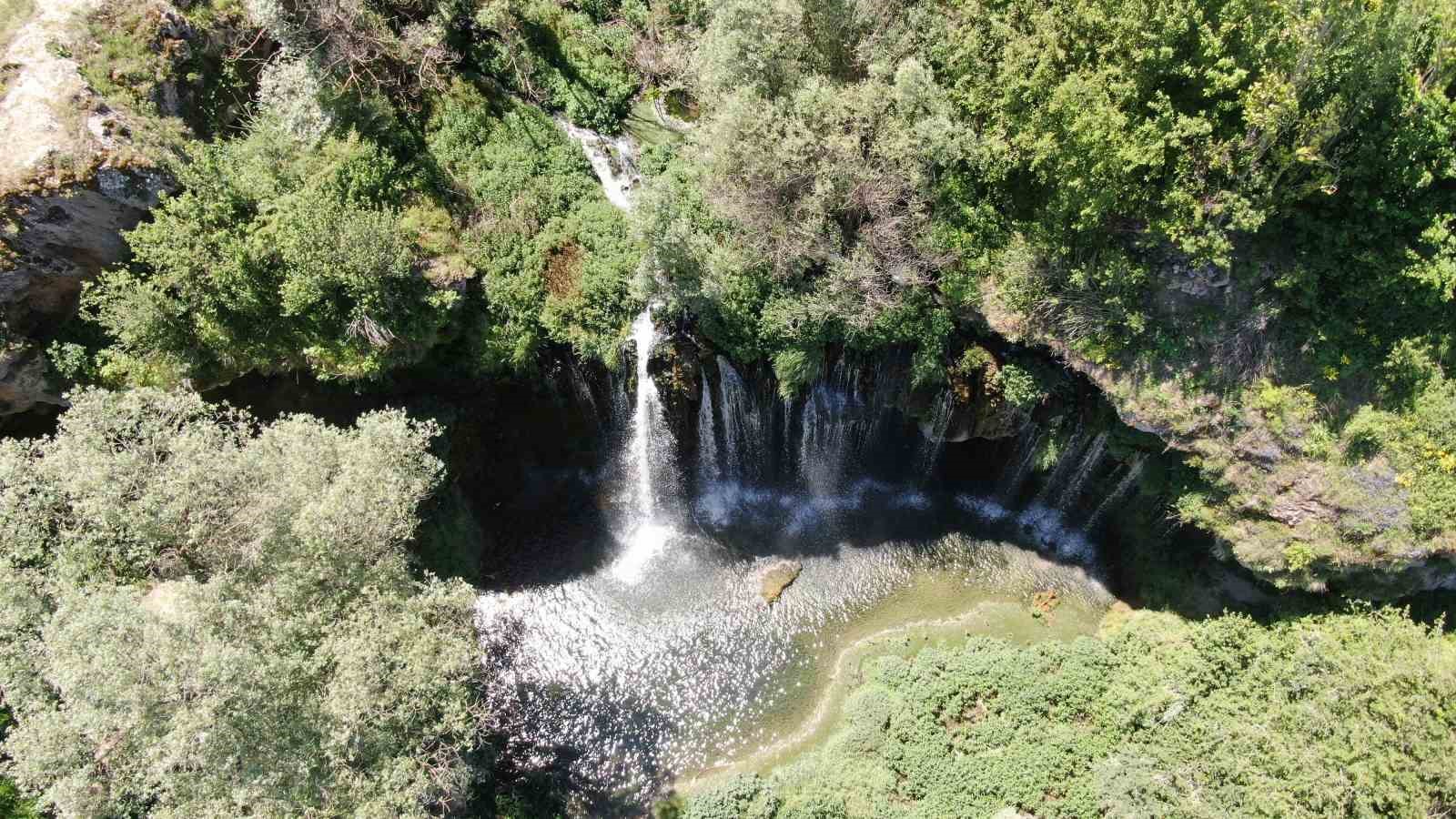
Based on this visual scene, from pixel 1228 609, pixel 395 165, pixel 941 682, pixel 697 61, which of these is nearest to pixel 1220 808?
pixel 1228 609

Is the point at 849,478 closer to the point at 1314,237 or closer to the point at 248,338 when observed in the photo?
the point at 1314,237

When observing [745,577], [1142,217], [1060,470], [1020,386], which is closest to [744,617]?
[745,577]

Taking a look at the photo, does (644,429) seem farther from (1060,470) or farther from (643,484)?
(1060,470)

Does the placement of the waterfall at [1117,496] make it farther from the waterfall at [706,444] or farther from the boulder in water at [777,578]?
the waterfall at [706,444]

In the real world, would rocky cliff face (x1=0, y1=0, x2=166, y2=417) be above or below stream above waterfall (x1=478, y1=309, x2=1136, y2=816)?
above

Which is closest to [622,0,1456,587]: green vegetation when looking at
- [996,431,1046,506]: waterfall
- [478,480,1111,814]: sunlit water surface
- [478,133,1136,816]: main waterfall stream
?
[478,133,1136,816]: main waterfall stream

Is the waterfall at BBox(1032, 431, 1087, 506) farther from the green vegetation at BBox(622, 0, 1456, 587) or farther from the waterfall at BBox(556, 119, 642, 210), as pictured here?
the waterfall at BBox(556, 119, 642, 210)
